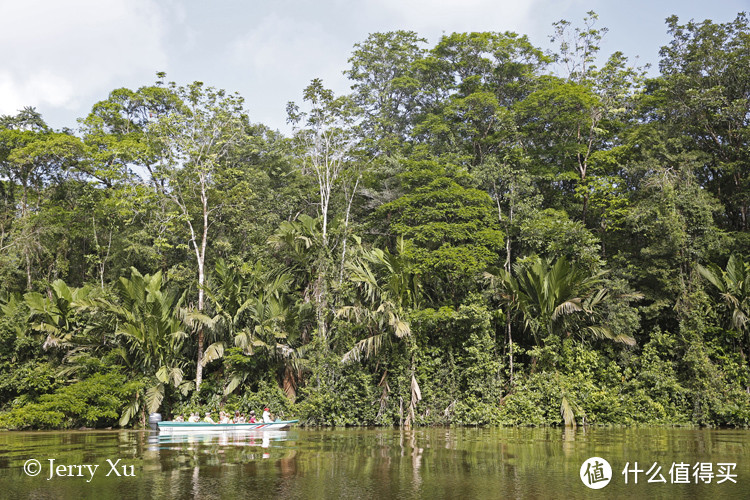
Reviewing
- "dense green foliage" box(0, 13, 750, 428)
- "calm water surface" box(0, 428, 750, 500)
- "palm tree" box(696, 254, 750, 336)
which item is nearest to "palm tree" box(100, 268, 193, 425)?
"dense green foliage" box(0, 13, 750, 428)

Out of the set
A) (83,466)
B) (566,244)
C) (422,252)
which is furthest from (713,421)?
(83,466)

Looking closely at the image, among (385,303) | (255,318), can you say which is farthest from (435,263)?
(255,318)

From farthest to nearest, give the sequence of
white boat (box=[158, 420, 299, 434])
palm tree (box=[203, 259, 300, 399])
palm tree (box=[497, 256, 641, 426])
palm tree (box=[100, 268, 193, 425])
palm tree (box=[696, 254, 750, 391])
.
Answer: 1. palm tree (box=[203, 259, 300, 399])
2. palm tree (box=[100, 268, 193, 425])
3. palm tree (box=[497, 256, 641, 426])
4. palm tree (box=[696, 254, 750, 391])
5. white boat (box=[158, 420, 299, 434])

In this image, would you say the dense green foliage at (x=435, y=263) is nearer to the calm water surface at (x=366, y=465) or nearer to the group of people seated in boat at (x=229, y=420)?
the group of people seated in boat at (x=229, y=420)

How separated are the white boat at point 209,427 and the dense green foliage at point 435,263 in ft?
7.84

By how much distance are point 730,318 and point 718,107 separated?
800cm

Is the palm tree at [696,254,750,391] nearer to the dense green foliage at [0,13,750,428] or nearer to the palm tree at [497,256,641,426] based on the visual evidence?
the dense green foliage at [0,13,750,428]

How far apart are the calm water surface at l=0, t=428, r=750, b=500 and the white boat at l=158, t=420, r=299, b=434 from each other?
166cm

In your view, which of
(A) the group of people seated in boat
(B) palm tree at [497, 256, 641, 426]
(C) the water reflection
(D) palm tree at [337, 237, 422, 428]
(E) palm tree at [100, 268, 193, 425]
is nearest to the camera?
(C) the water reflection

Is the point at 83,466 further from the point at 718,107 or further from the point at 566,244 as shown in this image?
the point at 718,107

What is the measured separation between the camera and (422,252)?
1927 centimetres

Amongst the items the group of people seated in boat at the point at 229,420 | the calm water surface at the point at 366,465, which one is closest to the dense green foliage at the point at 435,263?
the group of people seated in boat at the point at 229,420

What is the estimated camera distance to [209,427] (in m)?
15.7

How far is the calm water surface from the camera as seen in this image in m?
6.45
